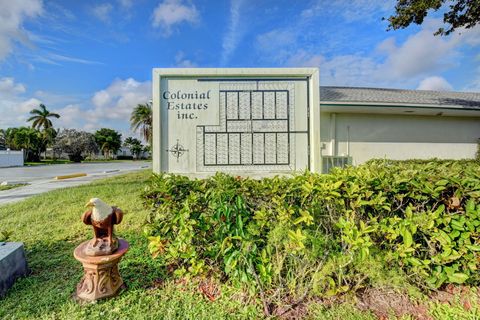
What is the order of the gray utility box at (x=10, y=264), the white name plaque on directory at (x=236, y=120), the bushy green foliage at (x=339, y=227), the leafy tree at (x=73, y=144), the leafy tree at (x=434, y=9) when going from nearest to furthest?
1. the bushy green foliage at (x=339, y=227)
2. the gray utility box at (x=10, y=264)
3. the white name plaque on directory at (x=236, y=120)
4. the leafy tree at (x=434, y=9)
5. the leafy tree at (x=73, y=144)

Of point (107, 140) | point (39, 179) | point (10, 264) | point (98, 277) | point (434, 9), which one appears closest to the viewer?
point (98, 277)

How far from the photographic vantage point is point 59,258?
10.0 feet


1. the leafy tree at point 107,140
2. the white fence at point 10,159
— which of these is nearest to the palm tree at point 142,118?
the white fence at point 10,159

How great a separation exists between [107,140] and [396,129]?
59838 millimetres

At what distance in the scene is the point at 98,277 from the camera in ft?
7.13

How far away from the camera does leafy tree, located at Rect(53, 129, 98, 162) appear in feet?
138

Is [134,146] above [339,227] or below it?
above

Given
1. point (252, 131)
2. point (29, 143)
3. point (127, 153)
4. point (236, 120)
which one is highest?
point (29, 143)

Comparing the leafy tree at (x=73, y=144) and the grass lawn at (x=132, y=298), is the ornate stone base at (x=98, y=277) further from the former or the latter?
the leafy tree at (x=73, y=144)

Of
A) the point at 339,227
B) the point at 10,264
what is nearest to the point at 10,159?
the point at 10,264

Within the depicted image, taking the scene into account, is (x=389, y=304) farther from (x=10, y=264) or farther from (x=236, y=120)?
(x=10, y=264)

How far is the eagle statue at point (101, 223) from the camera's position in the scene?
7.10ft

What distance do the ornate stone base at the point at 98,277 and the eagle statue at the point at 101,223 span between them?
0.05 metres

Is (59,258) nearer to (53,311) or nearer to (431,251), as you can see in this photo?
(53,311)
